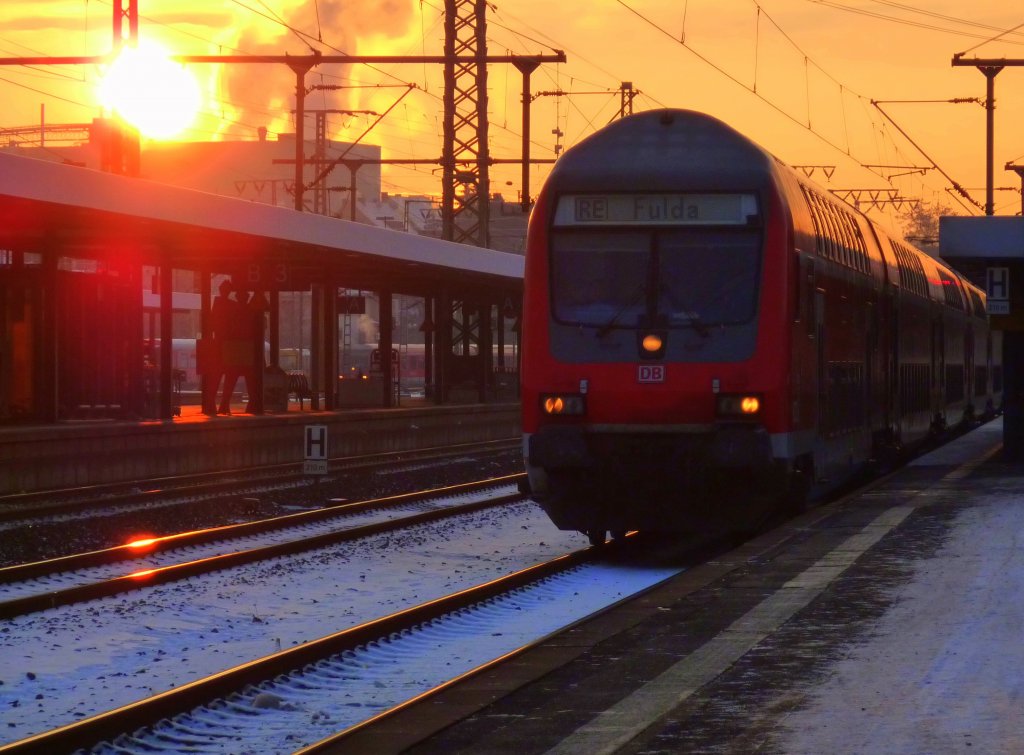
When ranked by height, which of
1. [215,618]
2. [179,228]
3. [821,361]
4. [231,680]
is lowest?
[215,618]

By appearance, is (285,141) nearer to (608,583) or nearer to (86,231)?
(86,231)

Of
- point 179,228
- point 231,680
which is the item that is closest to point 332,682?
point 231,680

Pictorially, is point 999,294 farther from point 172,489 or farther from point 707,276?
point 172,489

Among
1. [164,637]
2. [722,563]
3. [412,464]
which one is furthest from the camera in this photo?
[412,464]

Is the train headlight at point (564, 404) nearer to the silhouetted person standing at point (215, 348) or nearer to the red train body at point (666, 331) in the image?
the red train body at point (666, 331)

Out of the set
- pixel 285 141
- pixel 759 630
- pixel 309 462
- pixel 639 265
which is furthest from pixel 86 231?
pixel 285 141

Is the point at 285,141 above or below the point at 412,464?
above

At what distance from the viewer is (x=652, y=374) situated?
11.8 m

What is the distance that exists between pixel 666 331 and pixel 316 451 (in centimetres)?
782

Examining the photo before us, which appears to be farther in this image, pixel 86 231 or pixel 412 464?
pixel 412 464

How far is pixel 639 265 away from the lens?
39.5 ft

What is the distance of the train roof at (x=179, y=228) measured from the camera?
18.6 meters

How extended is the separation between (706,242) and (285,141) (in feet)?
439

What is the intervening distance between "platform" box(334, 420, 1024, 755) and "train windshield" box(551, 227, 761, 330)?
6.13 feet
